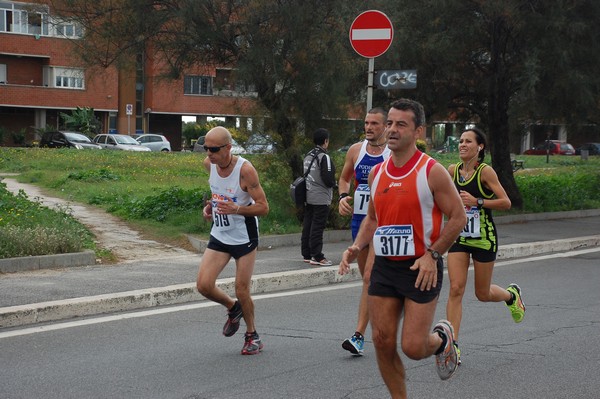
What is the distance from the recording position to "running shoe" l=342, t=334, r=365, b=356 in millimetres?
7164

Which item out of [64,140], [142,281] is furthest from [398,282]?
[64,140]

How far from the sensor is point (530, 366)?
7035 mm

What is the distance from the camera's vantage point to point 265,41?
1486cm

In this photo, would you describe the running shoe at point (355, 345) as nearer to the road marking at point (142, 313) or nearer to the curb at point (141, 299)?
the road marking at point (142, 313)

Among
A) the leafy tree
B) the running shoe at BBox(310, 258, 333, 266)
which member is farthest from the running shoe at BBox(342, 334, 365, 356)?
the leafy tree

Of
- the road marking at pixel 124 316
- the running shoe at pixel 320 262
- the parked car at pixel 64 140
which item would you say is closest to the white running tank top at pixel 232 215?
the road marking at pixel 124 316

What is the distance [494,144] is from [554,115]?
167 cm

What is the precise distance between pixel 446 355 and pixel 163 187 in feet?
56.1

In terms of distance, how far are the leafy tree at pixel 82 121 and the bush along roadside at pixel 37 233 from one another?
1599 inches

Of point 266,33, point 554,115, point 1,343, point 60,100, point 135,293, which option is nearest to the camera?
point 1,343

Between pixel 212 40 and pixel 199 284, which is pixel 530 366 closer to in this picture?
pixel 199 284

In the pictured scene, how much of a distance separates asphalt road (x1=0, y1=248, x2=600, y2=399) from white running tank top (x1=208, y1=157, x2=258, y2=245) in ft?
3.35

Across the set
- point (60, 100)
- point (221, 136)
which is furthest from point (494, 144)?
point (60, 100)

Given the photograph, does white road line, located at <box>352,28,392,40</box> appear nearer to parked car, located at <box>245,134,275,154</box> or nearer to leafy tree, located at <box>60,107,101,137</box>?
parked car, located at <box>245,134,275,154</box>
